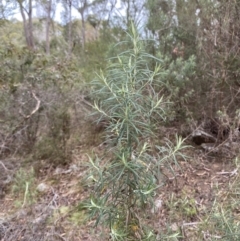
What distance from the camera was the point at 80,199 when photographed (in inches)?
142

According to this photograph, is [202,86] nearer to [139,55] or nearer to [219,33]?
[219,33]

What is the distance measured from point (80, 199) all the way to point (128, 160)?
177 cm

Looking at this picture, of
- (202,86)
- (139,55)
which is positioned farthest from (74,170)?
(139,55)

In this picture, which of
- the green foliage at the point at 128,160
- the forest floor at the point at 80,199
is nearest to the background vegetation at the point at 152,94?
the forest floor at the point at 80,199

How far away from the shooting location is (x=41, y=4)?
551 centimetres

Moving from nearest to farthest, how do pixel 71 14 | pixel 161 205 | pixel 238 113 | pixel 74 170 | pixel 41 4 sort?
pixel 161 205, pixel 238 113, pixel 74 170, pixel 41 4, pixel 71 14

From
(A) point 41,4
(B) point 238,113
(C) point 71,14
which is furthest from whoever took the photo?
(C) point 71,14

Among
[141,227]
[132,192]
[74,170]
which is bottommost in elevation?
[74,170]

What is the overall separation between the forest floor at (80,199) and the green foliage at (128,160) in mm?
275

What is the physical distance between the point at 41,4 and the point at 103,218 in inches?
169

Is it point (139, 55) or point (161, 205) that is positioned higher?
point (139, 55)

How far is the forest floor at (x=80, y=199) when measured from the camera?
264cm

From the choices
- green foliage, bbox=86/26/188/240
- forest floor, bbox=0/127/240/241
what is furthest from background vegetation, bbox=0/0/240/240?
green foliage, bbox=86/26/188/240

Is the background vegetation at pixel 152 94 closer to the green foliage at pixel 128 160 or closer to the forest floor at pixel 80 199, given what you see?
the forest floor at pixel 80 199
